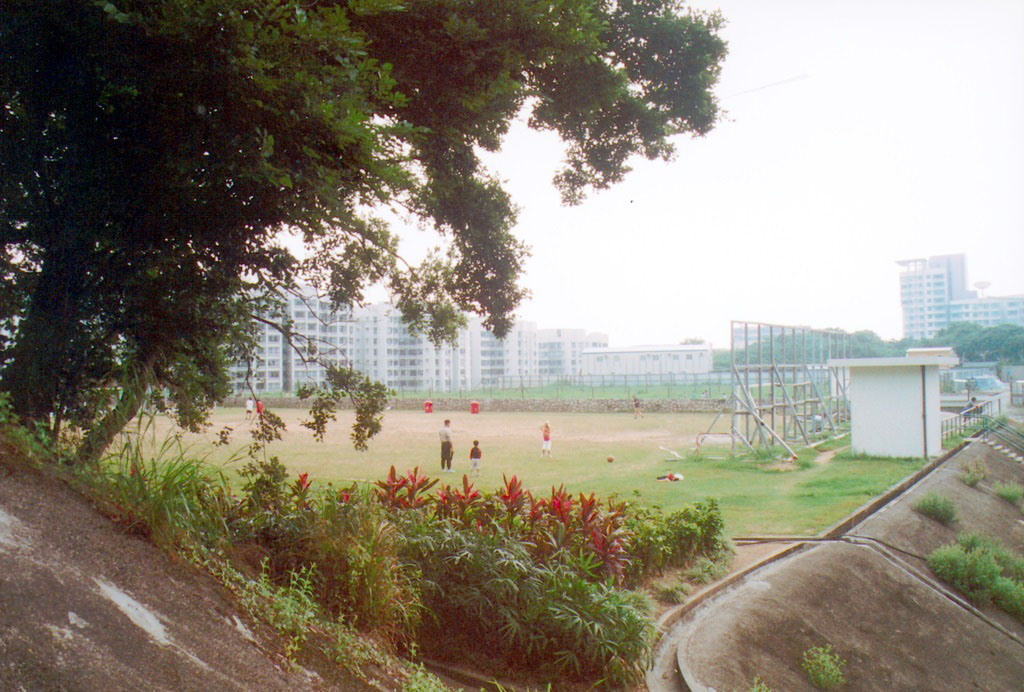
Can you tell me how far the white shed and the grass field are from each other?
0.95 meters

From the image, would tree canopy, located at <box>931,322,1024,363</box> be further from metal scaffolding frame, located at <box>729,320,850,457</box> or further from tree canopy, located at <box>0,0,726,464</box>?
tree canopy, located at <box>0,0,726,464</box>

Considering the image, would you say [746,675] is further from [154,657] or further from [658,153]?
[658,153]

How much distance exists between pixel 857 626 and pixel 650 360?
28653 mm

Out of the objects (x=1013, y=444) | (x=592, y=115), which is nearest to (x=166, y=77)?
(x=592, y=115)

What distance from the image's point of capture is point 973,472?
15.6 metres

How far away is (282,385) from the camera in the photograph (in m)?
7.66

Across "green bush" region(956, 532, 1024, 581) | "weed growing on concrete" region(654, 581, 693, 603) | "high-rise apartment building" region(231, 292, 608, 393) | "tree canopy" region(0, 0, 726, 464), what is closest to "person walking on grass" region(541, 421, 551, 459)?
"high-rise apartment building" region(231, 292, 608, 393)

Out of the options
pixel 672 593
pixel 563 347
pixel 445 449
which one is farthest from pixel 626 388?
pixel 672 593

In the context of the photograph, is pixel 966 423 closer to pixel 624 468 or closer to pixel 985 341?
pixel 624 468

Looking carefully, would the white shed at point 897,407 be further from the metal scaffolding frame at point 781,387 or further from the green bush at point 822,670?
the green bush at point 822,670

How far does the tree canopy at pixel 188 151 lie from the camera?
13.5 feet

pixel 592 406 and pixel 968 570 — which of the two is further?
pixel 592 406

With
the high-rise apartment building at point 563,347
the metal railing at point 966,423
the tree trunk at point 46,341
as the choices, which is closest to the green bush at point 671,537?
the tree trunk at point 46,341

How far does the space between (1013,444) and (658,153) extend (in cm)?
1720
